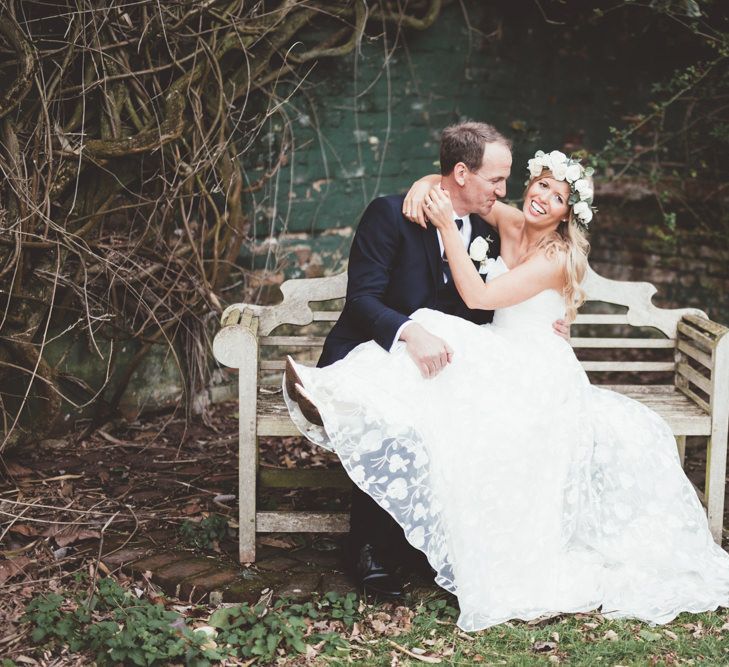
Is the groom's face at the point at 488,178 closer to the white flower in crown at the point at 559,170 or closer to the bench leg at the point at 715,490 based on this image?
the white flower in crown at the point at 559,170

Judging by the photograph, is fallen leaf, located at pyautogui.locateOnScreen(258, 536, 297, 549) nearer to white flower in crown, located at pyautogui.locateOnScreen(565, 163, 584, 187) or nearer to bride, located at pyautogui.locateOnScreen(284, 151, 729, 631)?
bride, located at pyautogui.locateOnScreen(284, 151, 729, 631)

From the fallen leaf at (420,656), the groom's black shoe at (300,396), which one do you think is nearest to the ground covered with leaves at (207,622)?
the fallen leaf at (420,656)

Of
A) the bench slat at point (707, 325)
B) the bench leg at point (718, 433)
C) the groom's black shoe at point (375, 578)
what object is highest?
the bench slat at point (707, 325)

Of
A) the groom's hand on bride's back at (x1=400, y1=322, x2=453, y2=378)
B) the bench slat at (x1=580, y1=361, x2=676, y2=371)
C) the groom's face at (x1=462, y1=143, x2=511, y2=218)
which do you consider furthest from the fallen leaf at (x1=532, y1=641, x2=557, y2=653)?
the groom's face at (x1=462, y1=143, x2=511, y2=218)

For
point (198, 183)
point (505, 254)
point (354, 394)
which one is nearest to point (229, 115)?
point (198, 183)

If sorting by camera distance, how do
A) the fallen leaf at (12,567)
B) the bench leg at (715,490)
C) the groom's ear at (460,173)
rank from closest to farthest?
the fallen leaf at (12,567) → the groom's ear at (460,173) → the bench leg at (715,490)

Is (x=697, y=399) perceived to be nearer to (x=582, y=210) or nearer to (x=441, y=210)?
(x=582, y=210)

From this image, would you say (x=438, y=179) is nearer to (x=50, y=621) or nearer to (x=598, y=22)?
(x=50, y=621)

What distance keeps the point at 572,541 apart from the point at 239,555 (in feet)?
4.54

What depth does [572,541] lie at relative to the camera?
3455 millimetres

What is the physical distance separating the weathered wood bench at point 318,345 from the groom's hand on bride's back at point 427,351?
595 millimetres

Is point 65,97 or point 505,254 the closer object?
point 505,254

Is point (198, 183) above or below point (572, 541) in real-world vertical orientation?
above

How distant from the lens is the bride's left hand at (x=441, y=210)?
3473mm
